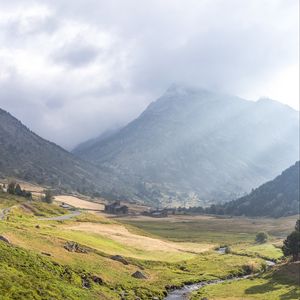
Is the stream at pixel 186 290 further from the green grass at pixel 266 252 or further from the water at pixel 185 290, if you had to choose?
A: the green grass at pixel 266 252

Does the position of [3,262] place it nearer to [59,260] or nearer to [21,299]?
[21,299]

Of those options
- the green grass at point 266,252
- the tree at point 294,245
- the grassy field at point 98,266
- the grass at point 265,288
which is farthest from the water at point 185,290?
the green grass at point 266,252

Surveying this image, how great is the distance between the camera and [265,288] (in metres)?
96.8

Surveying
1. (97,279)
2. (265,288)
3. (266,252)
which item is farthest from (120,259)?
(266,252)

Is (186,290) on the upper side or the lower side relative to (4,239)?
lower

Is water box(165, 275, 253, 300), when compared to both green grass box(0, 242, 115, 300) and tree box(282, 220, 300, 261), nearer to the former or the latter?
green grass box(0, 242, 115, 300)

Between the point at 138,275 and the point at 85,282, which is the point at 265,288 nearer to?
the point at 138,275

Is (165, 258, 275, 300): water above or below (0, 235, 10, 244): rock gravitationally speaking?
below

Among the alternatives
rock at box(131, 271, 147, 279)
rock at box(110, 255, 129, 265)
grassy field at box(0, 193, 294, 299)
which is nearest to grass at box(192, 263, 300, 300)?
grassy field at box(0, 193, 294, 299)

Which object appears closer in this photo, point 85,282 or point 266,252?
point 85,282

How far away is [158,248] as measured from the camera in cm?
15112

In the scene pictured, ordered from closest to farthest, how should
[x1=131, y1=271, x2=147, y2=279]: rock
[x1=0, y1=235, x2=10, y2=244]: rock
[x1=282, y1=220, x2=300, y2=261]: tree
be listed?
[x1=0, y1=235, x2=10, y2=244]: rock, [x1=131, y1=271, x2=147, y2=279]: rock, [x1=282, y1=220, x2=300, y2=261]: tree

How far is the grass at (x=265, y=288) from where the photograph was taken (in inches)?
3474

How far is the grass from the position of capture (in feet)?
290
